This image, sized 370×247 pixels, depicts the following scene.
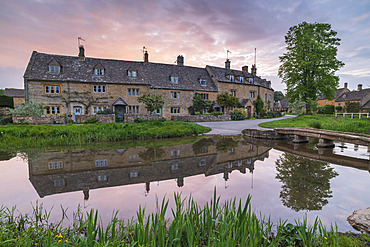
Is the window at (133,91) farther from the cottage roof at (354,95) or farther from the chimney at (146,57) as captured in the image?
the cottage roof at (354,95)

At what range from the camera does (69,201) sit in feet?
14.6

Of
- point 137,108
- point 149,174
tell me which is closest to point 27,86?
point 137,108

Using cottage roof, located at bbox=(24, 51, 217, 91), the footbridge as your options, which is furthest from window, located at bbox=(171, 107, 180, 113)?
the footbridge

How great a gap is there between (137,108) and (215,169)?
79.6 ft

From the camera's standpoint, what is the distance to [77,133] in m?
13.0

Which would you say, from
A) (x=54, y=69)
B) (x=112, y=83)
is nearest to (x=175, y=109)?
(x=112, y=83)

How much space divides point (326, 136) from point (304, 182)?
6.48 m

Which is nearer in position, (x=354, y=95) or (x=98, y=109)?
(x=98, y=109)

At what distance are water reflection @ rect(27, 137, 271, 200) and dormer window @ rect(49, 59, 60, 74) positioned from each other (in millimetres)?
20250

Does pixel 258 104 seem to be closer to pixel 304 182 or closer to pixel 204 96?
pixel 204 96

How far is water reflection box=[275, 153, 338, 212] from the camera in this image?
4.36m

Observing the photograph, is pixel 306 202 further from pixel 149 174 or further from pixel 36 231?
pixel 36 231

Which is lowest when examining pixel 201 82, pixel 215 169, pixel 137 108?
pixel 215 169

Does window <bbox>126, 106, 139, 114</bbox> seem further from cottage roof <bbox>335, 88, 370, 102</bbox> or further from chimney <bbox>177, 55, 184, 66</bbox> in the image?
cottage roof <bbox>335, 88, 370, 102</bbox>
